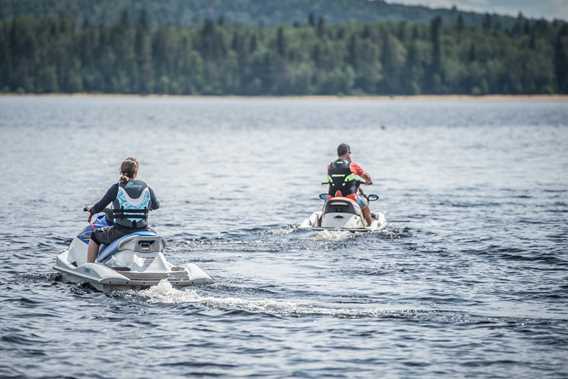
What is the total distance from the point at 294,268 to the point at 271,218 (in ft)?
31.6

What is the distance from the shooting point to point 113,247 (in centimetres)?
1830

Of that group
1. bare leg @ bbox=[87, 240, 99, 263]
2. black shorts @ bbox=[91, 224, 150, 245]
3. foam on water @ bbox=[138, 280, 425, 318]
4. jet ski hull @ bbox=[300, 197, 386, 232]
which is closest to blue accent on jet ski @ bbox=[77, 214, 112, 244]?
black shorts @ bbox=[91, 224, 150, 245]

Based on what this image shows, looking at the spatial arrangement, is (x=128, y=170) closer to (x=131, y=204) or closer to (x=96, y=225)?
(x=131, y=204)

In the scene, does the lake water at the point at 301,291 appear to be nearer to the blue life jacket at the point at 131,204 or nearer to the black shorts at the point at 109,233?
the black shorts at the point at 109,233

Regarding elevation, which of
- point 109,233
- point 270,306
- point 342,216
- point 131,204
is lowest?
point 270,306

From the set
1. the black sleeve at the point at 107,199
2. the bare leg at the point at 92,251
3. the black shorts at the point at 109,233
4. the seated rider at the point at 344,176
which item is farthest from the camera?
the seated rider at the point at 344,176

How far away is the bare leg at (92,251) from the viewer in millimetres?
18703

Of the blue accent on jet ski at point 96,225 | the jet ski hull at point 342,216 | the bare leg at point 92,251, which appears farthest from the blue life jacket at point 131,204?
the jet ski hull at point 342,216

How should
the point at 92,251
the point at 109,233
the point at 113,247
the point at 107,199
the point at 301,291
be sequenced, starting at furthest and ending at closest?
1. the point at 301,291
2. the point at 92,251
3. the point at 109,233
4. the point at 113,247
5. the point at 107,199

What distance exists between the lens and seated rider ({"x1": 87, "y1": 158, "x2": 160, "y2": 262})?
1816 centimetres

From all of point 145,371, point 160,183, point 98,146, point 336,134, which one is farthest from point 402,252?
point 336,134

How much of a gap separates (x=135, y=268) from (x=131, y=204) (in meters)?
1.04

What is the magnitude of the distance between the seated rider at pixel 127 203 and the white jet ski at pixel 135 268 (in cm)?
16

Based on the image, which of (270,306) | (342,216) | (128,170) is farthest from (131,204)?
(342,216)
